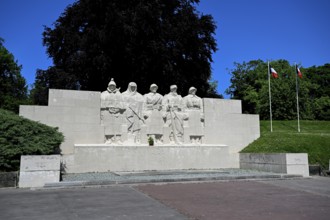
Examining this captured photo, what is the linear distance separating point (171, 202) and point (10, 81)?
1463 inches

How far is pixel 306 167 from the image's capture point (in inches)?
523

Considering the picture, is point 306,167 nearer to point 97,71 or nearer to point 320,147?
point 320,147

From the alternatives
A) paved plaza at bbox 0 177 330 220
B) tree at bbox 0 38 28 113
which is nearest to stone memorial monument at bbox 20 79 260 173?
paved plaza at bbox 0 177 330 220

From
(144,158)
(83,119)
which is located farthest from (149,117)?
(83,119)

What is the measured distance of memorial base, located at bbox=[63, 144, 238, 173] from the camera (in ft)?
45.0

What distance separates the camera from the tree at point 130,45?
22703mm

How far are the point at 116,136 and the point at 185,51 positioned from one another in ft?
40.0

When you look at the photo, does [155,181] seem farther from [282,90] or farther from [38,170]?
[282,90]

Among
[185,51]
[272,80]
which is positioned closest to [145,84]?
[185,51]

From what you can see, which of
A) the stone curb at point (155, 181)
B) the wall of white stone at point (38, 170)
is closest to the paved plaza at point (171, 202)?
the stone curb at point (155, 181)

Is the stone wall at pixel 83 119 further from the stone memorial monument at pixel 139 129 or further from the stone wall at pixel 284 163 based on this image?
the stone wall at pixel 284 163

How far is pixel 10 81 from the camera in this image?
3859 centimetres

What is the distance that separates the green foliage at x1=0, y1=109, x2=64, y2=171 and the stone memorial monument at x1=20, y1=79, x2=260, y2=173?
230 cm

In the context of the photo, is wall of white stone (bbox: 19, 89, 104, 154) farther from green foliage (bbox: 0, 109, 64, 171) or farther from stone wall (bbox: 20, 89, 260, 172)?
green foliage (bbox: 0, 109, 64, 171)
